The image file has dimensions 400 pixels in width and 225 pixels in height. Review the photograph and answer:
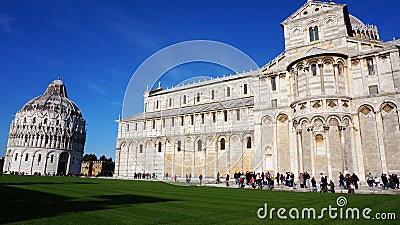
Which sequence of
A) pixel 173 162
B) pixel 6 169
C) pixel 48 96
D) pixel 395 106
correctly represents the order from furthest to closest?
pixel 48 96
pixel 6 169
pixel 173 162
pixel 395 106

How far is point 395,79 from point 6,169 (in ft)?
281

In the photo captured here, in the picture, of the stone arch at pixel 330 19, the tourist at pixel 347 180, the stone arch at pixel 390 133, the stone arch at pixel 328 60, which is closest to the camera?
the tourist at pixel 347 180

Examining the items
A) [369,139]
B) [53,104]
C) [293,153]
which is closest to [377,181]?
[369,139]

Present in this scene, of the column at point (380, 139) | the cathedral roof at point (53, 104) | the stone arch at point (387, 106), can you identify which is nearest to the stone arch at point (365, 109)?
the column at point (380, 139)

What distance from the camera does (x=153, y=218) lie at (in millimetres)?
7227

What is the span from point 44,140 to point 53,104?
36.7ft

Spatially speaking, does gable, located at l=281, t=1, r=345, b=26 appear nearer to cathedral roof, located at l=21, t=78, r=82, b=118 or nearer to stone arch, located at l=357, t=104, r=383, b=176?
stone arch, located at l=357, t=104, r=383, b=176

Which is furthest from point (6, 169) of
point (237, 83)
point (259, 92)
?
point (259, 92)

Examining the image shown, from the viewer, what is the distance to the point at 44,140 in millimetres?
71188

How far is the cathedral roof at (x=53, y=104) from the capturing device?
75.5m

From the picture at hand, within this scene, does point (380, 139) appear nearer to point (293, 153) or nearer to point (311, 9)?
point (293, 153)

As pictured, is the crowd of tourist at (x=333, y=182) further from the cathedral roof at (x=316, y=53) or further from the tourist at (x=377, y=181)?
A: the cathedral roof at (x=316, y=53)

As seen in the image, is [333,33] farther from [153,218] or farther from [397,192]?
[153,218]

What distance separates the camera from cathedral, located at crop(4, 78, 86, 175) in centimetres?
6988
